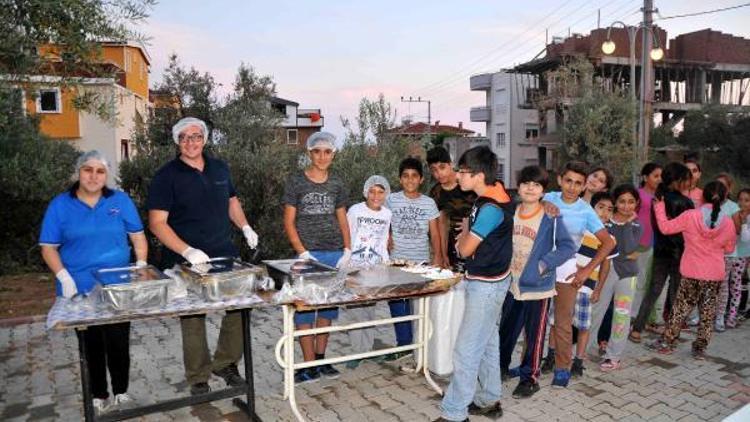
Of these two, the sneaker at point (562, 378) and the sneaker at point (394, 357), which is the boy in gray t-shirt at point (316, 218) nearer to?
the sneaker at point (394, 357)

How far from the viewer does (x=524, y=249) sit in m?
4.13

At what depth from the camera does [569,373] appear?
4.51 m

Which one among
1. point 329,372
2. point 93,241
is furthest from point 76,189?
point 329,372

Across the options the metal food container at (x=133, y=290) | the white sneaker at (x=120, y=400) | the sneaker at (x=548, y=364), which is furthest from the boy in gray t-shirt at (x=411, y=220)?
the white sneaker at (x=120, y=400)

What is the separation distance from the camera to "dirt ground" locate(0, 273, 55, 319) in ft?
23.2

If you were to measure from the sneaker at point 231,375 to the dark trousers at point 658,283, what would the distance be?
157 inches

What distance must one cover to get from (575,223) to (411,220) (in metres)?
1.33

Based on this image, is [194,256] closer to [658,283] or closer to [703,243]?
[703,243]

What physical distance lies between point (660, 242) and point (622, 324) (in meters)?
1.33

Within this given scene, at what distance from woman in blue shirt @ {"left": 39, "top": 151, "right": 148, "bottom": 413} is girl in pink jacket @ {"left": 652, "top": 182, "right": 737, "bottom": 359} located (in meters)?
4.61

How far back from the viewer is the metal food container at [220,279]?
340cm

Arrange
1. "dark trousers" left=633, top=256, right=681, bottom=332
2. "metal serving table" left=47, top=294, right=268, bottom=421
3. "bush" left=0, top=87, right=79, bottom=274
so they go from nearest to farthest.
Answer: "metal serving table" left=47, top=294, right=268, bottom=421 → "dark trousers" left=633, top=256, right=681, bottom=332 → "bush" left=0, top=87, right=79, bottom=274

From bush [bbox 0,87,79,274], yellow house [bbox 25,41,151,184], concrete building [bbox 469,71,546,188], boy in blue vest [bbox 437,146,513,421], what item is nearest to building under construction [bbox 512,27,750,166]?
concrete building [bbox 469,71,546,188]

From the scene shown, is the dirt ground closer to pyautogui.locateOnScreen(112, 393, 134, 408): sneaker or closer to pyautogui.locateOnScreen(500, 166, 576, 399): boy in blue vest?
pyautogui.locateOnScreen(112, 393, 134, 408): sneaker
